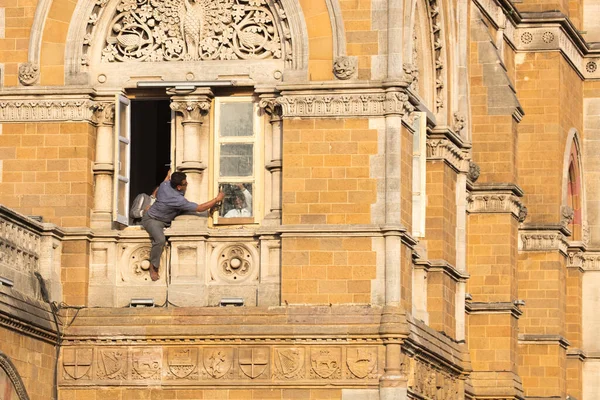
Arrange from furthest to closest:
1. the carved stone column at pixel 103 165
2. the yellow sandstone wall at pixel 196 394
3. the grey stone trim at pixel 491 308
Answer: the grey stone trim at pixel 491 308
the carved stone column at pixel 103 165
the yellow sandstone wall at pixel 196 394

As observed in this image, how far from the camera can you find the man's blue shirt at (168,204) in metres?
38.1

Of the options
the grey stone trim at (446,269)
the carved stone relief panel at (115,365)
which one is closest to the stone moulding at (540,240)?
the grey stone trim at (446,269)

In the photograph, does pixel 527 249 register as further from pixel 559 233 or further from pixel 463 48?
pixel 463 48

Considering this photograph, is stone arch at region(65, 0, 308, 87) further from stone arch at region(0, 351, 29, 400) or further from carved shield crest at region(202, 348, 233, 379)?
stone arch at region(0, 351, 29, 400)

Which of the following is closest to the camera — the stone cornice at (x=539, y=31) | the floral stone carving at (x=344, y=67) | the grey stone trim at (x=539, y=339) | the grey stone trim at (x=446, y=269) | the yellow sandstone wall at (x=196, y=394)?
the yellow sandstone wall at (x=196, y=394)

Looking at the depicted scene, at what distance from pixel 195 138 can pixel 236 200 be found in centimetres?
105

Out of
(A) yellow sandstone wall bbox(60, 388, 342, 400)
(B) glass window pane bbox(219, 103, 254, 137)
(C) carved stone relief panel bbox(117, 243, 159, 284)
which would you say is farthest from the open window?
(A) yellow sandstone wall bbox(60, 388, 342, 400)

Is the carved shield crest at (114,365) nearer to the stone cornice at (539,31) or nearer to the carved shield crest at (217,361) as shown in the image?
the carved shield crest at (217,361)

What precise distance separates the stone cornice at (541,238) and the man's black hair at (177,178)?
13519 mm

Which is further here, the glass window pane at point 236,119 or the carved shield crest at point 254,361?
the glass window pane at point 236,119

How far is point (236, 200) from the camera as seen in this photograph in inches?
1516

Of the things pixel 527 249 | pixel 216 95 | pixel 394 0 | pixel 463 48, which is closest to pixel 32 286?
pixel 216 95

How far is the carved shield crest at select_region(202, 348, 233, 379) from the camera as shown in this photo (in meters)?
37.5

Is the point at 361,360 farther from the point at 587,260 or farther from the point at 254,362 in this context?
the point at 587,260
